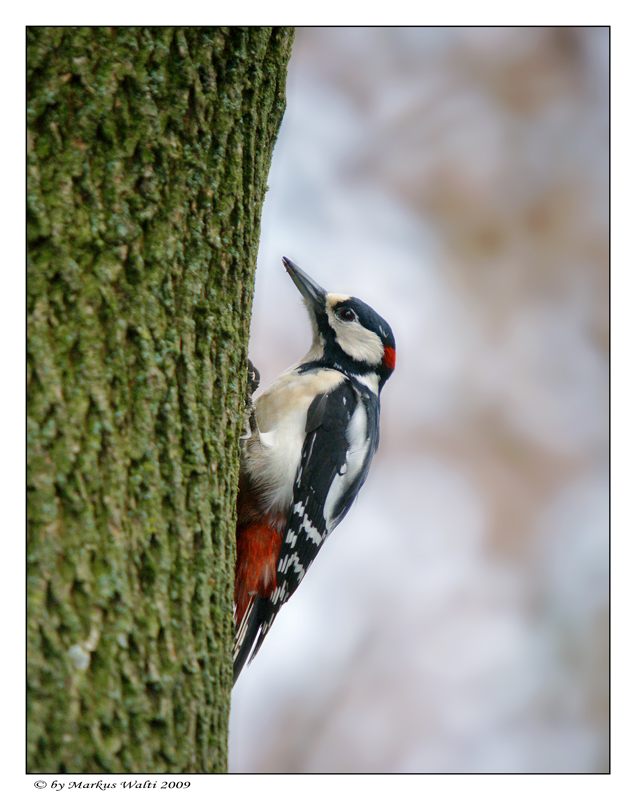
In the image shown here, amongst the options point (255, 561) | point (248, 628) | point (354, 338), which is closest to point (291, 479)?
point (255, 561)

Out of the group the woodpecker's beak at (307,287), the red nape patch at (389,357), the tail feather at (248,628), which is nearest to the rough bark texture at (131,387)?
the tail feather at (248,628)

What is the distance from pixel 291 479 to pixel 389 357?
2.45ft

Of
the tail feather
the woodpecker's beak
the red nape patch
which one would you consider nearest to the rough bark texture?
the tail feather

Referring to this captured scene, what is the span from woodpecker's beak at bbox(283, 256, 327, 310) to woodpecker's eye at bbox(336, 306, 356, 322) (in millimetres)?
68

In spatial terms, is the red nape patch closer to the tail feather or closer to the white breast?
the white breast

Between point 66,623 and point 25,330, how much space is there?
44 centimetres

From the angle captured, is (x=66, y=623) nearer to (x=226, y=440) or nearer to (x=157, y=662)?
(x=157, y=662)

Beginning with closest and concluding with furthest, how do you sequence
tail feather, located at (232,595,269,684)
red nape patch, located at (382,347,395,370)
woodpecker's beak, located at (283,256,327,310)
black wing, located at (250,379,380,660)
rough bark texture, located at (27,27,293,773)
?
rough bark texture, located at (27,27,293,773)
tail feather, located at (232,595,269,684)
black wing, located at (250,379,380,660)
woodpecker's beak, located at (283,256,327,310)
red nape patch, located at (382,347,395,370)

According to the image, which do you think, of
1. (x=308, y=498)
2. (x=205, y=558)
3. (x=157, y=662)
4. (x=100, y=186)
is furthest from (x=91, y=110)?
(x=308, y=498)

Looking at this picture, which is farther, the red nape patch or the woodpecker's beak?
the red nape patch

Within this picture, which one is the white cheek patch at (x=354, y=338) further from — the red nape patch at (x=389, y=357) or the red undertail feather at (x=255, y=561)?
the red undertail feather at (x=255, y=561)

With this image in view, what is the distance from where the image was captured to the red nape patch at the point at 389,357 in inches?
99.4

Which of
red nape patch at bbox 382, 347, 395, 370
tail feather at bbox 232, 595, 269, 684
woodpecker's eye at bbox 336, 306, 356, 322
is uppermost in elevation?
woodpecker's eye at bbox 336, 306, 356, 322

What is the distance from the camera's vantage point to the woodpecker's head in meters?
2.44
